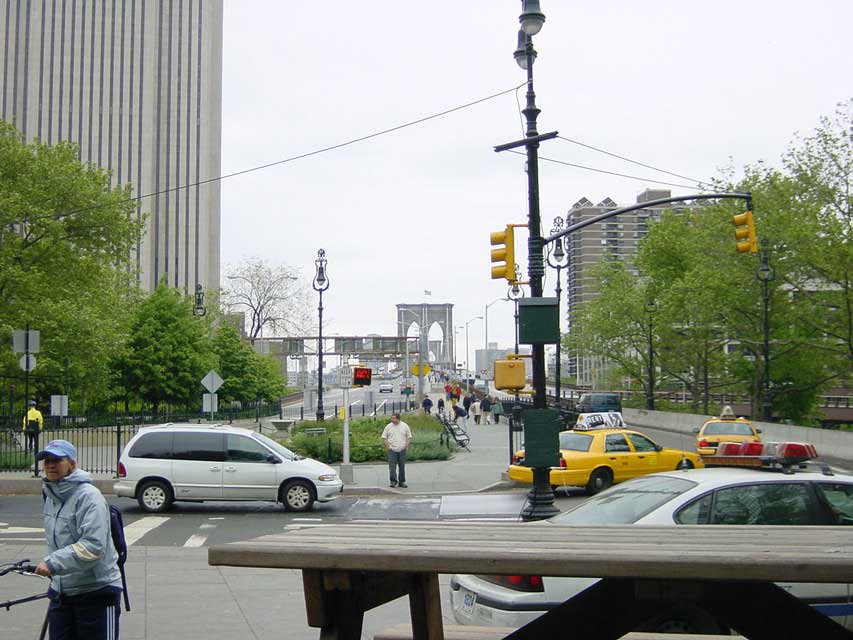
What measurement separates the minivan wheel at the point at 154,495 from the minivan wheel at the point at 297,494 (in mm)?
2351

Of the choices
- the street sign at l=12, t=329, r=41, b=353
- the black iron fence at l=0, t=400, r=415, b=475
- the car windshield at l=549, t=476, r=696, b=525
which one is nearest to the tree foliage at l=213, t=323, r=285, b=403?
the black iron fence at l=0, t=400, r=415, b=475

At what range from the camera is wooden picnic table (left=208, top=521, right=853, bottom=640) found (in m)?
3.50

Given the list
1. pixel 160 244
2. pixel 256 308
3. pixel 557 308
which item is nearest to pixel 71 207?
→ pixel 557 308

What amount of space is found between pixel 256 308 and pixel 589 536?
8181cm

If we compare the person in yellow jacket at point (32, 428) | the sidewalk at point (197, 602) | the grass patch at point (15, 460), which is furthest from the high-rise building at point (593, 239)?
the sidewalk at point (197, 602)

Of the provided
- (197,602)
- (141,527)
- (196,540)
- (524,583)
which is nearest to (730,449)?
(524,583)

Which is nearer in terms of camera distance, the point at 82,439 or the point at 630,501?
the point at 630,501

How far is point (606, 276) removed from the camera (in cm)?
6662

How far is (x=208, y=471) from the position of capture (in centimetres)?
A: 1788

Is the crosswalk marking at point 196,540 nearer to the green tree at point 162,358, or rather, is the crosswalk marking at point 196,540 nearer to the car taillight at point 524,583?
the car taillight at point 524,583

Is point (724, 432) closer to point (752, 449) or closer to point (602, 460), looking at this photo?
point (602, 460)

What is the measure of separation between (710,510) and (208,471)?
12.8 meters

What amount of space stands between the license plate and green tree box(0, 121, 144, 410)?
2894cm

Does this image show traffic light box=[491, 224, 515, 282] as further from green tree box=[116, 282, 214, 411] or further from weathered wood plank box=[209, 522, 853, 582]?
green tree box=[116, 282, 214, 411]
